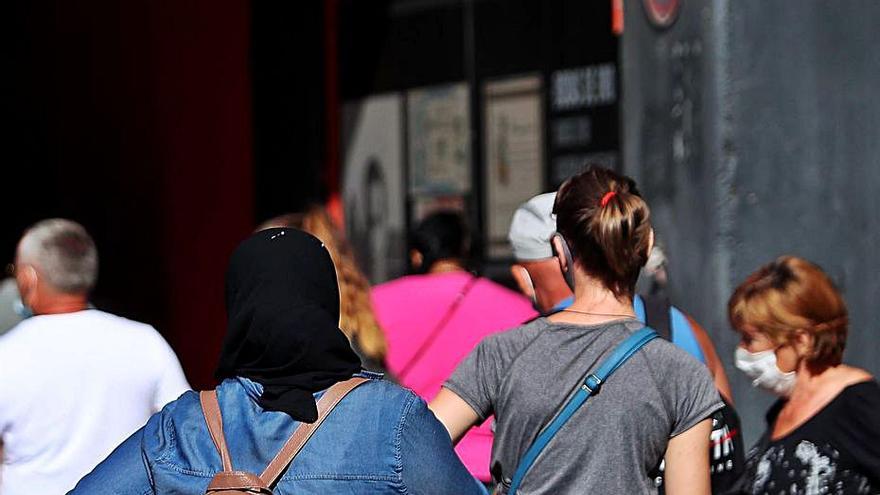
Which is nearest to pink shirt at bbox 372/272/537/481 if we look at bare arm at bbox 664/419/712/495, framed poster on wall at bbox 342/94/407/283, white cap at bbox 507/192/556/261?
white cap at bbox 507/192/556/261

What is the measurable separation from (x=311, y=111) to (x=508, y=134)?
1.97 meters

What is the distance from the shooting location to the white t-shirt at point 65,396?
429cm

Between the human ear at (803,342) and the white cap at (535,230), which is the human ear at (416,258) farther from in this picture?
the human ear at (803,342)

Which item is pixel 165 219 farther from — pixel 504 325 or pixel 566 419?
pixel 566 419

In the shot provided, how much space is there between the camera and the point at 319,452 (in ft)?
8.72

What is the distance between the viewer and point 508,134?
325 inches

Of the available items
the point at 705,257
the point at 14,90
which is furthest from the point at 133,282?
the point at 705,257

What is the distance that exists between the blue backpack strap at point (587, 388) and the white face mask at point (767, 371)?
1149mm

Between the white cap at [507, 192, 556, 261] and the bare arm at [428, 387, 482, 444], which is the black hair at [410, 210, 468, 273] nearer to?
the white cap at [507, 192, 556, 261]

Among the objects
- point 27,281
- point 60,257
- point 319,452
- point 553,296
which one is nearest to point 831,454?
point 553,296

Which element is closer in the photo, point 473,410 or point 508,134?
point 473,410

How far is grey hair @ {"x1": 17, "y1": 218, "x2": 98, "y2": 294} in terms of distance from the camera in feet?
15.1

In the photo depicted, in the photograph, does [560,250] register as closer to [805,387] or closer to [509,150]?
[805,387]

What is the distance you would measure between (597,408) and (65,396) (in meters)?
1.91
